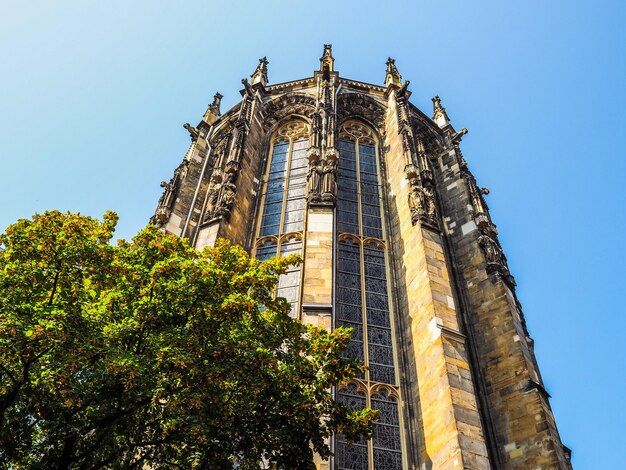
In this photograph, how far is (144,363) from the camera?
6641 mm

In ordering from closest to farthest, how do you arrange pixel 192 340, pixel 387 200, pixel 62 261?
pixel 192 340 → pixel 62 261 → pixel 387 200

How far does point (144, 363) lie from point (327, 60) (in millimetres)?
19707

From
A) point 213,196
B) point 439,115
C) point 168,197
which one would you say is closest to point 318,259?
point 213,196

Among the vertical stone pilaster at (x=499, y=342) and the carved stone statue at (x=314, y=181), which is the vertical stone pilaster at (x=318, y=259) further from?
the vertical stone pilaster at (x=499, y=342)

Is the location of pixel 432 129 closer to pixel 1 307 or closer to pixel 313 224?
pixel 313 224

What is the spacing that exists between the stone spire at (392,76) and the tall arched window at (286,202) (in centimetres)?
424

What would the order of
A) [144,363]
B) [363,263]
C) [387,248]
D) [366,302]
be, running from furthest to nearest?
[387,248] < [363,263] < [366,302] < [144,363]

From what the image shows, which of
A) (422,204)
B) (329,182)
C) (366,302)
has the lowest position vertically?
(366,302)

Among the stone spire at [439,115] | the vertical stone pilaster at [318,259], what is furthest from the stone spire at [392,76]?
the vertical stone pilaster at [318,259]

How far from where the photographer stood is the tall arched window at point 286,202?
576 inches

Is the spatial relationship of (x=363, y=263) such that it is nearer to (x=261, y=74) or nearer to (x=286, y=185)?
(x=286, y=185)

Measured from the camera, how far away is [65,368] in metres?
6.23

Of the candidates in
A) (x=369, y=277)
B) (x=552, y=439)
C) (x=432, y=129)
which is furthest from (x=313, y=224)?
(x=432, y=129)

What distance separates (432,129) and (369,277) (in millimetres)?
10400
